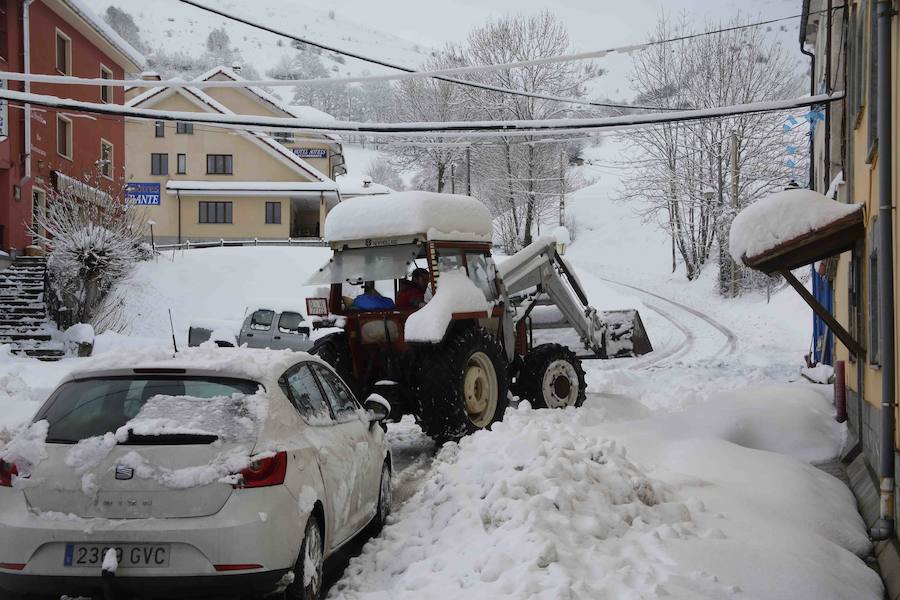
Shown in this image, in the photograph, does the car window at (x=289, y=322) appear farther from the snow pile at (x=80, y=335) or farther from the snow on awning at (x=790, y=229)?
the snow on awning at (x=790, y=229)

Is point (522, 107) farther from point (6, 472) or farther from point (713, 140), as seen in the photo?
point (6, 472)

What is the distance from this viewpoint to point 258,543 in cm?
471

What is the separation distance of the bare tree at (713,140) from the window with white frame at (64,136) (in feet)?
80.2

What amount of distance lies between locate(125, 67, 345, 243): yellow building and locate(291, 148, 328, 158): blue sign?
2.54 meters

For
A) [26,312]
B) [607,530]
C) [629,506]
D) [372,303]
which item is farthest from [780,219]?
[26,312]

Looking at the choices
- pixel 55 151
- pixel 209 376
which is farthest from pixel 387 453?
pixel 55 151

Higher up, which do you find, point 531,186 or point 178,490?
point 531,186

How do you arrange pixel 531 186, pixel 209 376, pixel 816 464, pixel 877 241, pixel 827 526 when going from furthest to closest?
pixel 531 186 → pixel 816 464 → pixel 877 241 → pixel 827 526 → pixel 209 376

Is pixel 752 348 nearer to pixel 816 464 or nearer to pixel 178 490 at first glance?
pixel 816 464

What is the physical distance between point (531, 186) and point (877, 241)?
142 ft

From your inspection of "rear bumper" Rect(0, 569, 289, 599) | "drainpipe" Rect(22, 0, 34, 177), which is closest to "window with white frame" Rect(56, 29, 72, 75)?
"drainpipe" Rect(22, 0, 34, 177)

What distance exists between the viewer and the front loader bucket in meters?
14.5

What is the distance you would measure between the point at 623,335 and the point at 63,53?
81.2 feet

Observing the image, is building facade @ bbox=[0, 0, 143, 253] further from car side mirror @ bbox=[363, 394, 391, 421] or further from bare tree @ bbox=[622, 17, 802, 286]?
bare tree @ bbox=[622, 17, 802, 286]
